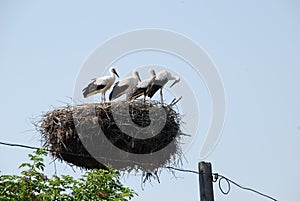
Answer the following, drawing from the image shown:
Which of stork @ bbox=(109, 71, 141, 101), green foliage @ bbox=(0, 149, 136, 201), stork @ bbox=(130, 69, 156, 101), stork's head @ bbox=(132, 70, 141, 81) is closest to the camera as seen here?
green foliage @ bbox=(0, 149, 136, 201)

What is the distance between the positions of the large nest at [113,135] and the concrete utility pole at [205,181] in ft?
5.49

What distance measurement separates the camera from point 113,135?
8.26 metres

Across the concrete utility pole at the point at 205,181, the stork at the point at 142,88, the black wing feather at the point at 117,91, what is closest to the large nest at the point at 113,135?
the stork at the point at 142,88

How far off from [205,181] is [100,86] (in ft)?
13.1

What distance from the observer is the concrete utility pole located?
6352mm

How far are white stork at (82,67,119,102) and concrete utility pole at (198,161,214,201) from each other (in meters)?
3.71

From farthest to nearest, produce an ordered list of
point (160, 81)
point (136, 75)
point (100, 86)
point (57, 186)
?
point (136, 75), point (160, 81), point (100, 86), point (57, 186)

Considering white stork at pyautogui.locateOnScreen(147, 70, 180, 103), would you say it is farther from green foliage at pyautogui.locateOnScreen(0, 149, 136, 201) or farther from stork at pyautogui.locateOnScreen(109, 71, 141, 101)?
green foliage at pyautogui.locateOnScreen(0, 149, 136, 201)

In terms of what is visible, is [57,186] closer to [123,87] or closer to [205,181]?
[205,181]

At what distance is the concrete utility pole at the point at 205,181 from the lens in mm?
6352

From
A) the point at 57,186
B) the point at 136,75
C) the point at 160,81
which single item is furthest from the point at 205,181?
the point at 136,75

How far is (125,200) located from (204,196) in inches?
31.8

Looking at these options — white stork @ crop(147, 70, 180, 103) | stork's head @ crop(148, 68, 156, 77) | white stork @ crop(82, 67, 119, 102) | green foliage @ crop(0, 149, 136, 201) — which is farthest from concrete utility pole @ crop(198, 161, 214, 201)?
stork's head @ crop(148, 68, 156, 77)

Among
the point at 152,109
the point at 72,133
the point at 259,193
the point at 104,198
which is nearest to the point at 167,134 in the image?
the point at 152,109
